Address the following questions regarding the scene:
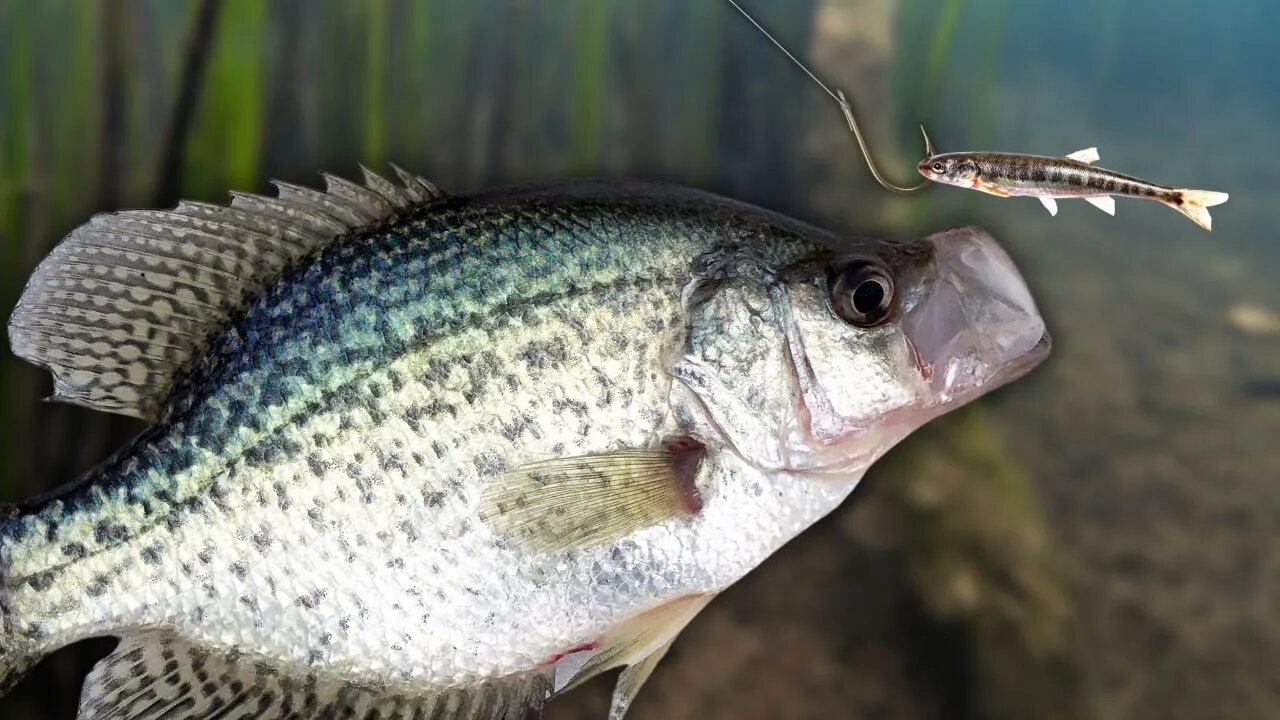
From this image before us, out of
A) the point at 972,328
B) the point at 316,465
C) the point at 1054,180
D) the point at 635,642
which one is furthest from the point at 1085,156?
the point at 316,465

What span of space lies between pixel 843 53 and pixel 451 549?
1.03m

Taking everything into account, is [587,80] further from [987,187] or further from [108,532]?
[108,532]

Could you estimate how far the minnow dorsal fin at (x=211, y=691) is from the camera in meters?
0.97

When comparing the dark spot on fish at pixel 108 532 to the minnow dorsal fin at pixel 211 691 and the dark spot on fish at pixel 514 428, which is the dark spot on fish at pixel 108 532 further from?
the dark spot on fish at pixel 514 428

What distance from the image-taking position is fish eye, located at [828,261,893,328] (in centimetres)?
89

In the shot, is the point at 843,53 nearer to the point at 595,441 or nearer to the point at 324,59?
the point at 324,59

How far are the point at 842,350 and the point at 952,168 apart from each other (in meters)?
0.18

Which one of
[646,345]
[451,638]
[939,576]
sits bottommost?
[939,576]

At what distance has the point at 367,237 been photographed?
964 millimetres

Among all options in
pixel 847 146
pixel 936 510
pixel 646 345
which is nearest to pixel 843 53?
pixel 847 146

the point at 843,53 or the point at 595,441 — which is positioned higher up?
the point at 843,53

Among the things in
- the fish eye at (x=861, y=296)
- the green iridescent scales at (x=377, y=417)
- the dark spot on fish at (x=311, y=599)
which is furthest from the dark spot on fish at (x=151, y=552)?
the fish eye at (x=861, y=296)

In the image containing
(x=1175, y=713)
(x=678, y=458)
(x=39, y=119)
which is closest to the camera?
(x=678, y=458)

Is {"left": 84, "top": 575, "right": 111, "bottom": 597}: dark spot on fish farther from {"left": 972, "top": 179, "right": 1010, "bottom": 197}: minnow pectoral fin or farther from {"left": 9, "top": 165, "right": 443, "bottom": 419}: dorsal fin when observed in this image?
{"left": 972, "top": 179, "right": 1010, "bottom": 197}: minnow pectoral fin
